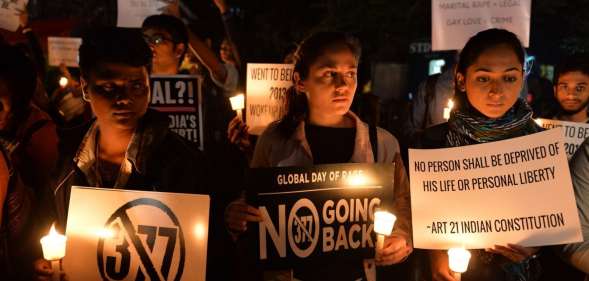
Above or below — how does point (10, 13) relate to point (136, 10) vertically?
below

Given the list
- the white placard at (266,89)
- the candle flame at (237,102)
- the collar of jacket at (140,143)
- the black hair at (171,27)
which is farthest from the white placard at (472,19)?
the collar of jacket at (140,143)

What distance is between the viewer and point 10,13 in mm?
4898

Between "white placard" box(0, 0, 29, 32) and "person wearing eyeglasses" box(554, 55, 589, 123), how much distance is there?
4.89m

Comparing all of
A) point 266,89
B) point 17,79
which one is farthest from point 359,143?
point 266,89

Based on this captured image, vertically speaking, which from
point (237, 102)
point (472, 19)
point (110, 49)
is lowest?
point (110, 49)

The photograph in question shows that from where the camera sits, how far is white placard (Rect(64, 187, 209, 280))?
2.47 meters

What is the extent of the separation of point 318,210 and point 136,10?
16.8 ft

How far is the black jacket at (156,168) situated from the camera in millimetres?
2545

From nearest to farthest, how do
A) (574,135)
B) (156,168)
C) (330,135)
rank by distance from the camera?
(156,168)
(330,135)
(574,135)

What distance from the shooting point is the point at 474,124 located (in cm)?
276

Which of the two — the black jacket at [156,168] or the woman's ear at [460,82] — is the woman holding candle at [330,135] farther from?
the woman's ear at [460,82]

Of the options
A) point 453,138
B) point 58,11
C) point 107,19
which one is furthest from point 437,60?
point 453,138

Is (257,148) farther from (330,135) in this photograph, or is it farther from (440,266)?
(440,266)

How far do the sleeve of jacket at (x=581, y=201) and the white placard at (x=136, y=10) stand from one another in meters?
5.38
